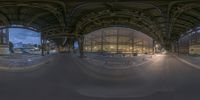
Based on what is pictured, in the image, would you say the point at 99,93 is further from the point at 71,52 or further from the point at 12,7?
the point at 12,7

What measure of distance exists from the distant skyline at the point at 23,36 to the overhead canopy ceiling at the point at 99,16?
0.11ft

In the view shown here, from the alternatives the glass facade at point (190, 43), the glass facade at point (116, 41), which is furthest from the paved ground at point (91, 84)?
the glass facade at point (116, 41)

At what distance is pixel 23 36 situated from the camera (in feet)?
4.13

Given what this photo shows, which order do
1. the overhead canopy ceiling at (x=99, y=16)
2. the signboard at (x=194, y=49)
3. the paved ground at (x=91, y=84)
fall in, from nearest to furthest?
the overhead canopy ceiling at (x=99, y=16) → the paved ground at (x=91, y=84) → the signboard at (x=194, y=49)

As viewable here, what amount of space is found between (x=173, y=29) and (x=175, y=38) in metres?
0.09

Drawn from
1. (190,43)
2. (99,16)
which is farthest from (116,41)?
(190,43)

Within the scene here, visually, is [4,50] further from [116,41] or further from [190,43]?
[190,43]

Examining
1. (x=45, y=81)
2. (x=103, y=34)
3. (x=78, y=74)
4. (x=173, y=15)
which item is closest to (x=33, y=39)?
(x=103, y=34)

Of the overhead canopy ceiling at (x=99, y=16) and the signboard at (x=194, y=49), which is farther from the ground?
the overhead canopy ceiling at (x=99, y=16)

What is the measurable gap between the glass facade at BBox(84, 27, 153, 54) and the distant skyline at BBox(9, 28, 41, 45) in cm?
26

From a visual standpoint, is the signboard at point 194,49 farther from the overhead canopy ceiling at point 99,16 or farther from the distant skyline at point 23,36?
the distant skyline at point 23,36

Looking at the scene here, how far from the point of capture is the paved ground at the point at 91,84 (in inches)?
51.7

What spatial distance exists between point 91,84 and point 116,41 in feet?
1.41

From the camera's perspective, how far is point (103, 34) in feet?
4.12
